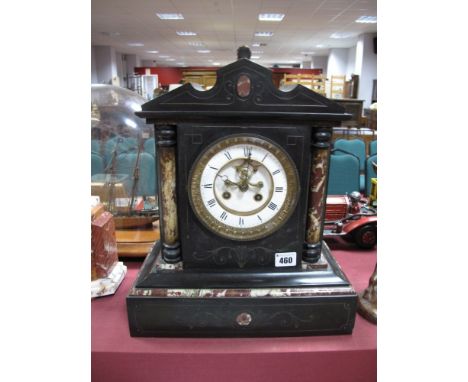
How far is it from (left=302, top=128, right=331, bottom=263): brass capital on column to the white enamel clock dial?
51 mm

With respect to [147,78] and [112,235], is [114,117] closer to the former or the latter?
[112,235]

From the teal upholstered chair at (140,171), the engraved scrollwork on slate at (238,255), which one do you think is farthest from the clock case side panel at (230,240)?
the teal upholstered chair at (140,171)

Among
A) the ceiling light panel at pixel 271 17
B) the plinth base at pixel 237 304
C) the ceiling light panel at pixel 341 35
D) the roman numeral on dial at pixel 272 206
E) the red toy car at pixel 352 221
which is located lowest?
the plinth base at pixel 237 304

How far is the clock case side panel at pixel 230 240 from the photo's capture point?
82 cm

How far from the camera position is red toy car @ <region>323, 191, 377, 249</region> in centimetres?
128

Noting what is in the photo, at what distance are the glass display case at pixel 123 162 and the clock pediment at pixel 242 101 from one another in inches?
23.1

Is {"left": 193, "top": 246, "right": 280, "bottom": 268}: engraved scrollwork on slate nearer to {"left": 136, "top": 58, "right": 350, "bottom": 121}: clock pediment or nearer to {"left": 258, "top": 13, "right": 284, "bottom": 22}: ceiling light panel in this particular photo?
{"left": 136, "top": 58, "right": 350, "bottom": 121}: clock pediment

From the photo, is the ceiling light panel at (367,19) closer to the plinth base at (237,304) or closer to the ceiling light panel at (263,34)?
the ceiling light panel at (263,34)

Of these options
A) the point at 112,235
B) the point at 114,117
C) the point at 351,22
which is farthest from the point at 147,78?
the point at 112,235

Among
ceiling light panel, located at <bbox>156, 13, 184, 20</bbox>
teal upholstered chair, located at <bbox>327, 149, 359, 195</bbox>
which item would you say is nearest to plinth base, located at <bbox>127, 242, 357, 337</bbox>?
teal upholstered chair, located at <bbox>327, 149, 359, 195</bbox>

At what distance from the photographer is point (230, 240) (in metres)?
0.87

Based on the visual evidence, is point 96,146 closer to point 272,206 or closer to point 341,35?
point 272,206

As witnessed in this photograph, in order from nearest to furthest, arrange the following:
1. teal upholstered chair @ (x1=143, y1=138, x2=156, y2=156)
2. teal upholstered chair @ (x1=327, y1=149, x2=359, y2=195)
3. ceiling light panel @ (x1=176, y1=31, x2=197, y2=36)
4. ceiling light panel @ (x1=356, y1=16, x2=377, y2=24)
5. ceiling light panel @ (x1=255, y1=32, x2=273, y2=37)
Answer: teal upholstered chair @ (x1=143, y1=138, x2=156, y2=156)
teal upholstered chair @ (x1=327, y1=149, x2=359, y2=195)
ceiling light panel @ (x1=356, y1=16, x2=377, y2=24)
ceiling light panel @ (x1=176, y1=31, x2=197, y2=36)
ceiling light panel @ (x1=255, y1=32, x2=273, y2=37)

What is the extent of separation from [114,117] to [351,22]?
749cm
